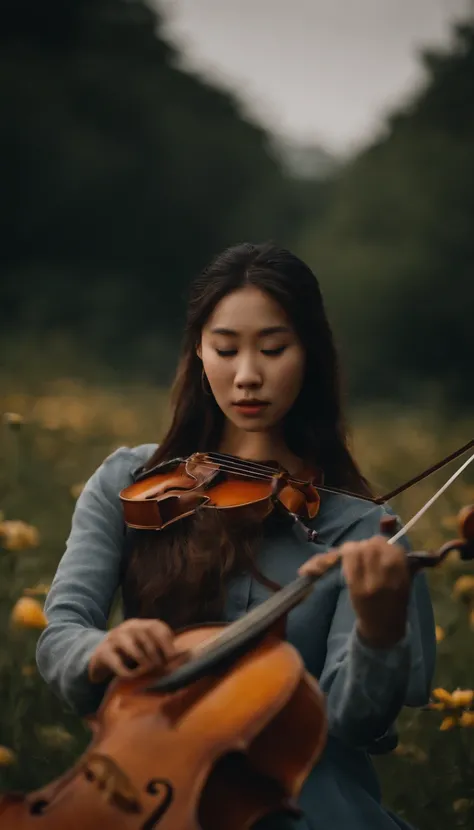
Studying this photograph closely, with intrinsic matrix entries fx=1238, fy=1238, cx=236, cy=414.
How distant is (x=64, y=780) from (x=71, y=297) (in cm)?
1107

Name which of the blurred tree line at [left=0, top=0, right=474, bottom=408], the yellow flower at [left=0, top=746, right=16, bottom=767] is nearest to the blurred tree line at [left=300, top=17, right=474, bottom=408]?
the blurred tree line at [left=0, top=0, right=474, bottom=408]

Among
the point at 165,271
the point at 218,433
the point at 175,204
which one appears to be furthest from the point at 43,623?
the point at 175,204

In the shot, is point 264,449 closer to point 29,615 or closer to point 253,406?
point 253,406

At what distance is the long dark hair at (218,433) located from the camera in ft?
4.55

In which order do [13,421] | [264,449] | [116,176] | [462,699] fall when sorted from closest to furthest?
[264,449]
[462,699]
[13,421]
[116,176]

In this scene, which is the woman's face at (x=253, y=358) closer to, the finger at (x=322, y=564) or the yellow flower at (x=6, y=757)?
the finger at (x=322, y=564)

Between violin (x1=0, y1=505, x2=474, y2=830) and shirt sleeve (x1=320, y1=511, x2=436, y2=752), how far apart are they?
0.35 feet

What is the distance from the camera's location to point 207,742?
41.9 inches

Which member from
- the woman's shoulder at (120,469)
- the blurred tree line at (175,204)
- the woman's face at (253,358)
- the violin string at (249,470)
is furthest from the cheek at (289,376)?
the blurred tree line at (175,204)

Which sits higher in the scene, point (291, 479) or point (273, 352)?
point (273, 352)

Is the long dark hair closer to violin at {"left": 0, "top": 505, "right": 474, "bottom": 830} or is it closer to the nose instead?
the nose

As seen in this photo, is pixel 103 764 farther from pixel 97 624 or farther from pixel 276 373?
pixel 276 373

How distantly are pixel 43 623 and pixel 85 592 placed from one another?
255 mm

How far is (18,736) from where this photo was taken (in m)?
1.86
